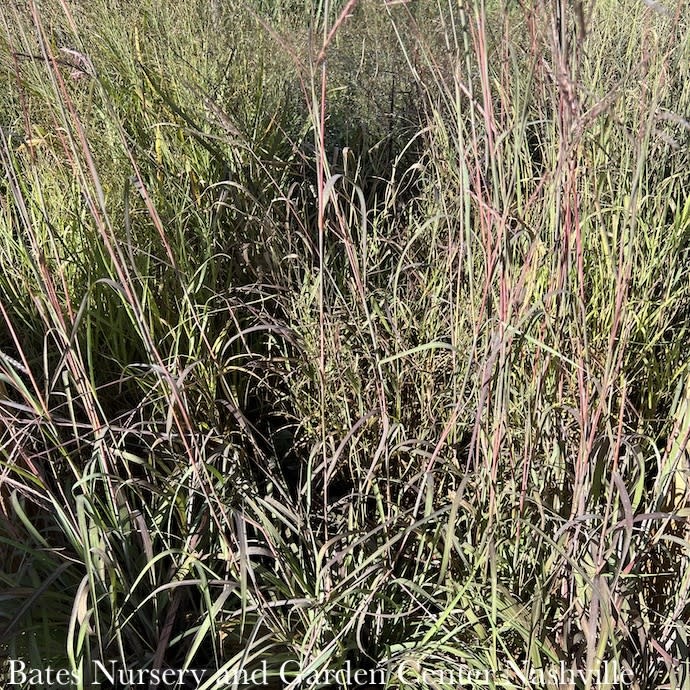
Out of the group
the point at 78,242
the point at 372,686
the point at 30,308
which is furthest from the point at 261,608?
the point at 78,242

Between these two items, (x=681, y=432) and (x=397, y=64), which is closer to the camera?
(x=681, y=432)

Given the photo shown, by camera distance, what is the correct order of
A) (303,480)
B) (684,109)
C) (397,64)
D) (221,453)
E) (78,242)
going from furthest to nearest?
(397,64) < (684,109) < (78,242) < (303,480) < (221,453)

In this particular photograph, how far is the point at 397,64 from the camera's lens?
91.1 inches

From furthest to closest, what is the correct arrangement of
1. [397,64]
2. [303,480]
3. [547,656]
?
[397,64] → [303,480] → [547,656]

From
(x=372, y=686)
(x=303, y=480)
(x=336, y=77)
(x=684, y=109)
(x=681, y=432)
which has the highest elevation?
(x=336, y=77)

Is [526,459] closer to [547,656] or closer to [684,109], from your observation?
[547,656]

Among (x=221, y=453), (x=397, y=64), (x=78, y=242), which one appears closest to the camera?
(x=221, y=453)

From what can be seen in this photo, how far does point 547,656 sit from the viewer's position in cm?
95

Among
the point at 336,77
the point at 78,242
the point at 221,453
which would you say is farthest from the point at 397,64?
the point at 221,453

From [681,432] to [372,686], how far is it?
24.0 inches

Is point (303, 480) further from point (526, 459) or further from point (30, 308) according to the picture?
point (30, 308)

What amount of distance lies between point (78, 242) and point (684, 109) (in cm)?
157

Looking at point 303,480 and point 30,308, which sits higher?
point 30,308

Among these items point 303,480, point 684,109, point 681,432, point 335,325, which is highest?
point 684,109
